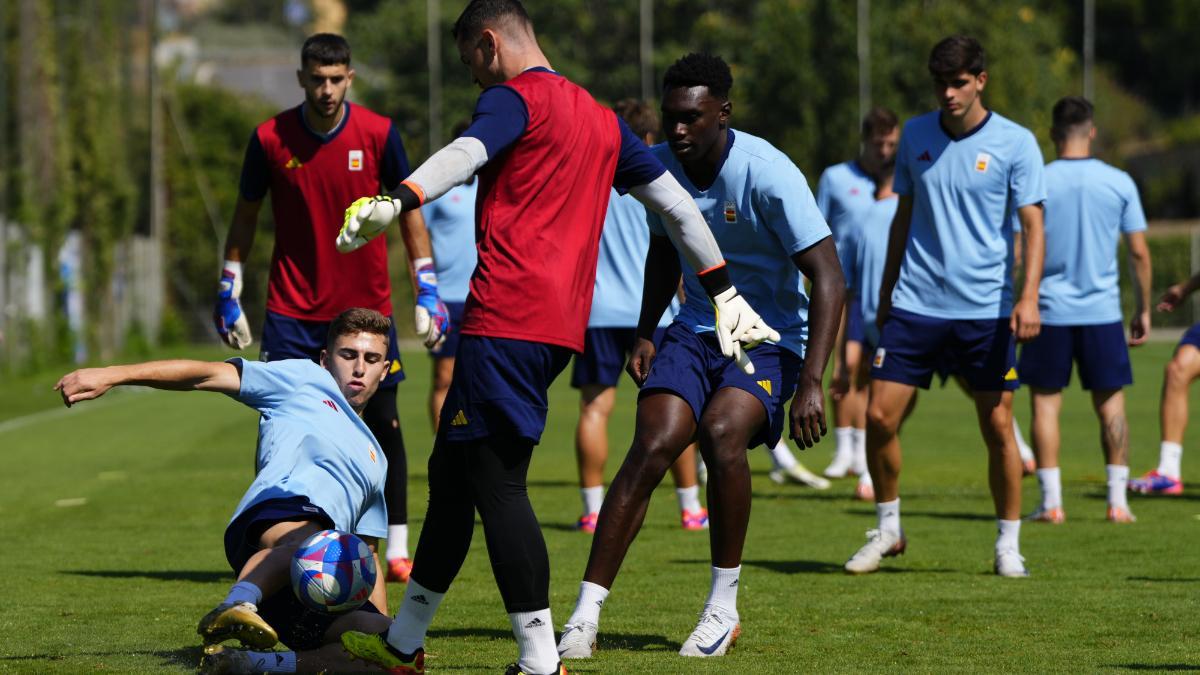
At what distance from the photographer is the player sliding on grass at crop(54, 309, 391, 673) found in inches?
236

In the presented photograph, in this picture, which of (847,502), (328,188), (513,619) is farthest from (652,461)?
(847,502)

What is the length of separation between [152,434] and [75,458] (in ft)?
8.38

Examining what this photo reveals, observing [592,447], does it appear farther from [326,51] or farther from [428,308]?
[326,51]

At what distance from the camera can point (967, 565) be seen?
8922 millimetres

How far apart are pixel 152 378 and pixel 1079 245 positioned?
6.95m

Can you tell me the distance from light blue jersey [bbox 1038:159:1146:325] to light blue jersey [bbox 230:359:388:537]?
19.1 feet

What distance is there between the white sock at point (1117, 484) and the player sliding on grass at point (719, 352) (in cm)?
435

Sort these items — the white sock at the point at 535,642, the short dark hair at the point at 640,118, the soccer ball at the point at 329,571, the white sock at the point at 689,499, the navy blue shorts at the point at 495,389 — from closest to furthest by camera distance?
the navy blue shorts at the point at 495,389 → the white sock at the point at 535,642 → the soccer ball at the point at 329,571 → the short dark hair at the point at 640,118 → the white sock at the point at 689,499

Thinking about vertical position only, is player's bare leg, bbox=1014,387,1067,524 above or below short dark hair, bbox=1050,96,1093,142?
below

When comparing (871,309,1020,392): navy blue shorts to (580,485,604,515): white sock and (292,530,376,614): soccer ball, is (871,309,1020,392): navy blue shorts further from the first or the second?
(292,530,376,614): soccer ball

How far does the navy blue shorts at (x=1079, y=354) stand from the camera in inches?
431

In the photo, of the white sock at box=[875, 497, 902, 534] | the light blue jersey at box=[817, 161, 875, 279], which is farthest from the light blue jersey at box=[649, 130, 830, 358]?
the light blue jersey at box=[817, 161, 875, 279]

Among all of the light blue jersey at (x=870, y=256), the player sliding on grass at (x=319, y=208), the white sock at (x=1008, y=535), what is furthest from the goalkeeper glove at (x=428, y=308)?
the light blue jersey at (x=870, y=256)

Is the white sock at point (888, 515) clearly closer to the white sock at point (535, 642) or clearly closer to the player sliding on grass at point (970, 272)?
the player sliding on grass at point (970, 272)
